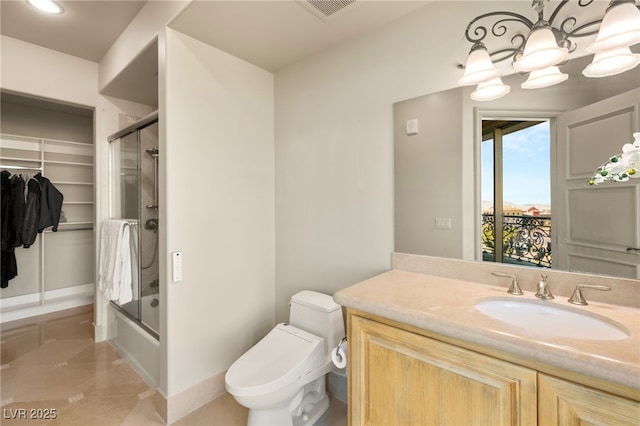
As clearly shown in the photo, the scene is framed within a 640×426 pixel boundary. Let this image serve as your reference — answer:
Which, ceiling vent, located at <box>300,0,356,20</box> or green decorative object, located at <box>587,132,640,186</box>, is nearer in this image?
green decorative object, located at <box>587,132,640,186</box>

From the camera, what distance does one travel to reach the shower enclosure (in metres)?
2.19

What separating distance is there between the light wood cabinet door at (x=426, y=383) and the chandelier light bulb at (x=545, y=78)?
3.83 ft

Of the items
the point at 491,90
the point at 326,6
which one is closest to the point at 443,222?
the point at 491,90

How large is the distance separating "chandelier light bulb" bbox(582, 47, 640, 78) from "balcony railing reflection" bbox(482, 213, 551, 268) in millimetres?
597

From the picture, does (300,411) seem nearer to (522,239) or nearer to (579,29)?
(522,239)

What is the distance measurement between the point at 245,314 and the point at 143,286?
0.90 metres

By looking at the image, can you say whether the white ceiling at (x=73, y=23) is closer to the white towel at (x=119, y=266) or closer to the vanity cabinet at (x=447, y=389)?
the white towel at (x=119, y=266)

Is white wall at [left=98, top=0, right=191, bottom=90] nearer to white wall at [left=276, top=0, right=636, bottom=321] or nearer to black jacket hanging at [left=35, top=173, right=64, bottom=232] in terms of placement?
white wall at [left=276, top=0, right=636, bottom=321]

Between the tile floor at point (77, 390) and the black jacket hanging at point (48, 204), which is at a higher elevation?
the black jacket hanging at point (48, 204)

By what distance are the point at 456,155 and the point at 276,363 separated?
1.48 meters

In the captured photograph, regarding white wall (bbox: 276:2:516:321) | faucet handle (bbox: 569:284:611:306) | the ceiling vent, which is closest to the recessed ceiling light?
white wall (bbox: 276:2:516:321)

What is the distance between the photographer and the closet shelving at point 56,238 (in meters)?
3.15

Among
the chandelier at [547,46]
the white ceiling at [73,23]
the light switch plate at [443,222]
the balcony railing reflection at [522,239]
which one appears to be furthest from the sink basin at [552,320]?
the white ceiling at [73,23]

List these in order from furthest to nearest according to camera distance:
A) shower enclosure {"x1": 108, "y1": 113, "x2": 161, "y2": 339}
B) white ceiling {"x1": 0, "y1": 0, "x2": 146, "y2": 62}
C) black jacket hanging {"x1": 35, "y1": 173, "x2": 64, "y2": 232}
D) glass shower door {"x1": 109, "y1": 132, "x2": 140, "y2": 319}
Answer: black jacket hanging {"x1": 35, "y1": 173, "x2": 64, "y2": 232}
glass shower door {"x1": 109, "y1": 132, "x2": 140, "y2": 319}
shower enclosure {"x1": 108, "y1": 113, "x2": 161, "y2": 339}
white ceiling {"x1": 0, "y1": 0, "x2": 146, "y2": 62}
